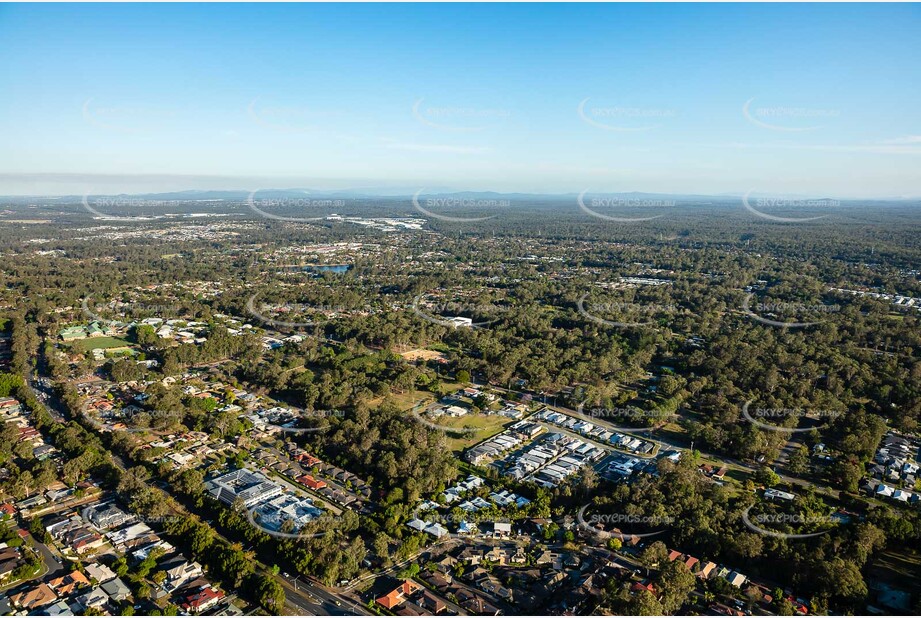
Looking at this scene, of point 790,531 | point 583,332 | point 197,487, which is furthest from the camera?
point 583,332

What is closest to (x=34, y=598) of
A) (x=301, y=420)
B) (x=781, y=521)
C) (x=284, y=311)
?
(x=301, y=420)

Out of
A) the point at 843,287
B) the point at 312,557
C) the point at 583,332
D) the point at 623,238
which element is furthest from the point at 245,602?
the point at 623,238

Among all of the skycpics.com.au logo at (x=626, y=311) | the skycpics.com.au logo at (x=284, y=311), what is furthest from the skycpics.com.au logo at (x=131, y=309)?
the skycpics.com.au logo at (x=626, y=311)

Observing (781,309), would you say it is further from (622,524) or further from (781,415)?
(622,524)

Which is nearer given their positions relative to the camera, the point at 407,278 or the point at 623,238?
the point at 407,278

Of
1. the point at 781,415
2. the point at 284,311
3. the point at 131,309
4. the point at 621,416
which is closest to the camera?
the point at 781,415

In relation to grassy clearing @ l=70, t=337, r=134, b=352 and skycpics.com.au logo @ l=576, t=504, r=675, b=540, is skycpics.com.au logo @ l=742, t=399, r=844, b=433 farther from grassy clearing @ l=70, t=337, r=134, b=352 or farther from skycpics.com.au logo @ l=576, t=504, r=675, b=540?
grassy clearing @ l=70, t=337, r=134, b=352

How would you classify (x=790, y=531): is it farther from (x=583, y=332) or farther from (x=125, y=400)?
(x=125, y=400)

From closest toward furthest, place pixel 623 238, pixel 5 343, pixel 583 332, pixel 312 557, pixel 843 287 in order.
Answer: pixel 312 557 → pixel 5 343 → pixel 583 332 → pixel 843 287 → pixel 623 238

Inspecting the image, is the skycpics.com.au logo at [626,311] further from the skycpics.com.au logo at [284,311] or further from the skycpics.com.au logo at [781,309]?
the skycpics.com.au logo at [284,311]
